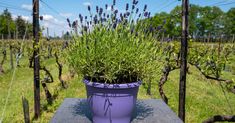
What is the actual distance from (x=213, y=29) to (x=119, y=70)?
6749cm

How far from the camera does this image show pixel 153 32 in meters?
1.90

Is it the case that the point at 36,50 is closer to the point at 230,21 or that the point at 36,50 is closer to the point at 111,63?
the point at 111,63

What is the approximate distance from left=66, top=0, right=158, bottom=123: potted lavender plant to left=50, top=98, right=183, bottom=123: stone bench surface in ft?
0.50

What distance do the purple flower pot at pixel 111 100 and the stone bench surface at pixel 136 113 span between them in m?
0.15

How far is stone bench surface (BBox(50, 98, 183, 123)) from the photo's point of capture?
1778 mm

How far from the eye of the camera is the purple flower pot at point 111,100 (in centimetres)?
160

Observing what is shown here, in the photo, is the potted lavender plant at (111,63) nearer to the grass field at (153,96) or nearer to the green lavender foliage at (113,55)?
the green lavender foliage at (113,55)

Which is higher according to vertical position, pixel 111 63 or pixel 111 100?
pixel 111 63

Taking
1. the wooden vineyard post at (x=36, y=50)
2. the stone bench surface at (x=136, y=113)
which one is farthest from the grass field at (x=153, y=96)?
the stone bench surface at (x=136, y=113)

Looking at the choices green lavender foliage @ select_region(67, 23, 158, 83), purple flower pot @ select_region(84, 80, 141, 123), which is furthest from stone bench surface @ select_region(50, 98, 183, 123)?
green lavender foliage @ select_region(67, 23, 158, 83)

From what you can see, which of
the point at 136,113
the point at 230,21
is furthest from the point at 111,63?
the point at 230,21

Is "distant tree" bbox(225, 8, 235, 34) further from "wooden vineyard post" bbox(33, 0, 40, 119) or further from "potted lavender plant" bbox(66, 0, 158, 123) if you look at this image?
"potted lavender plant" bbox(66, 0, 158, 123)

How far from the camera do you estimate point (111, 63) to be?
5.21 feet

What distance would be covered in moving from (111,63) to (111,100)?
0.70 ft
